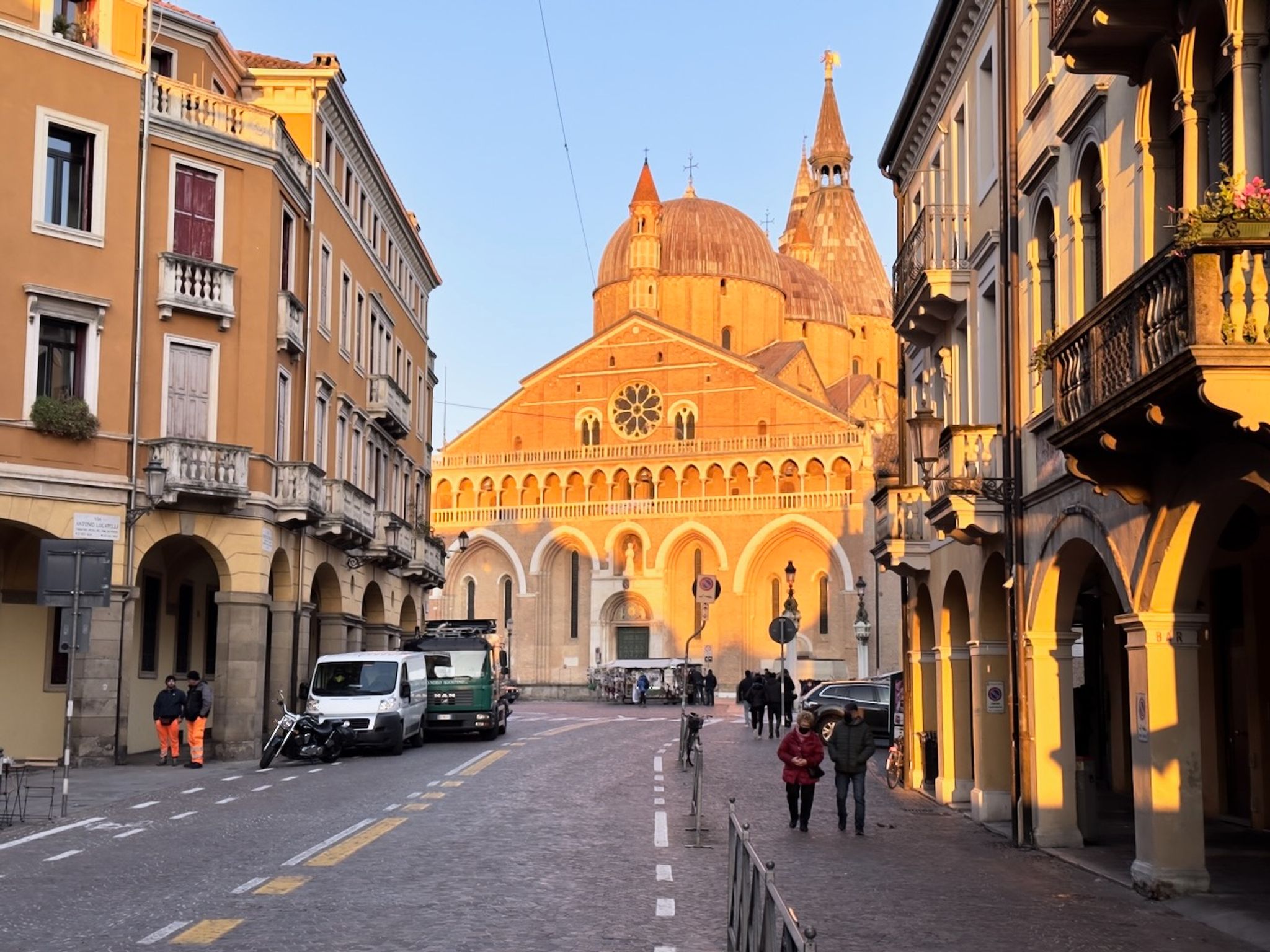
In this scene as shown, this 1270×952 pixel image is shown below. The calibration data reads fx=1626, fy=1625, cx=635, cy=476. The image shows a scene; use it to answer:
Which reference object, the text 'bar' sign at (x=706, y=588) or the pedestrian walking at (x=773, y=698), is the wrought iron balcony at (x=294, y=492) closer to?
the text 'bar' sign at (x=706, y=588)

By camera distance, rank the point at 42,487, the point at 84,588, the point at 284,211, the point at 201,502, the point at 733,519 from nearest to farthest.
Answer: the point at 84,588 < the point at 42,487 < the point at 201,502 < the point at 284,211 < the point at 733,519

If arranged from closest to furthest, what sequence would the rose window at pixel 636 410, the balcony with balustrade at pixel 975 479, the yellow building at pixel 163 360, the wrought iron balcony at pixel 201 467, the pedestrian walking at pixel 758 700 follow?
1. the balcony with balustrade at pixel 975 479
2. the yellow building at pixel 163 360
3. the wrought iron balcony at pixel 201 467
4. the pedestrian walking at pixel 758 700
5. the rose window at pixel 636 410

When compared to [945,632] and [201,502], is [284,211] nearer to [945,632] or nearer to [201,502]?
[201,502]

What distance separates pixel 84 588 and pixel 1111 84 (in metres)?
12.5

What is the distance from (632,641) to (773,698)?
134 ft

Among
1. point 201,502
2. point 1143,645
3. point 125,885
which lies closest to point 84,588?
point 125,885

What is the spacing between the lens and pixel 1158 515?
13.0 meters

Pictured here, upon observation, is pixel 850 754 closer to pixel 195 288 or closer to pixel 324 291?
Result: pixel 195 288

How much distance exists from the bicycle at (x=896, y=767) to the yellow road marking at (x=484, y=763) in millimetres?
6576

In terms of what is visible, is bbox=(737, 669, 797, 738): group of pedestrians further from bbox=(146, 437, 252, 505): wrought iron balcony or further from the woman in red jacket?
the woman in red jacket

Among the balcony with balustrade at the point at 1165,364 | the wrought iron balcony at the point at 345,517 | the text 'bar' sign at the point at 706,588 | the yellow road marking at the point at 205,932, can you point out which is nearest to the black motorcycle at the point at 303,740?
the wrought iron balcony at the point at 345,517

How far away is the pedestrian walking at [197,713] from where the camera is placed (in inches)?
1051

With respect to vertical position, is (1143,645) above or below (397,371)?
below

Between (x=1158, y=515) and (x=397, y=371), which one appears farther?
(x=397, y=371)
